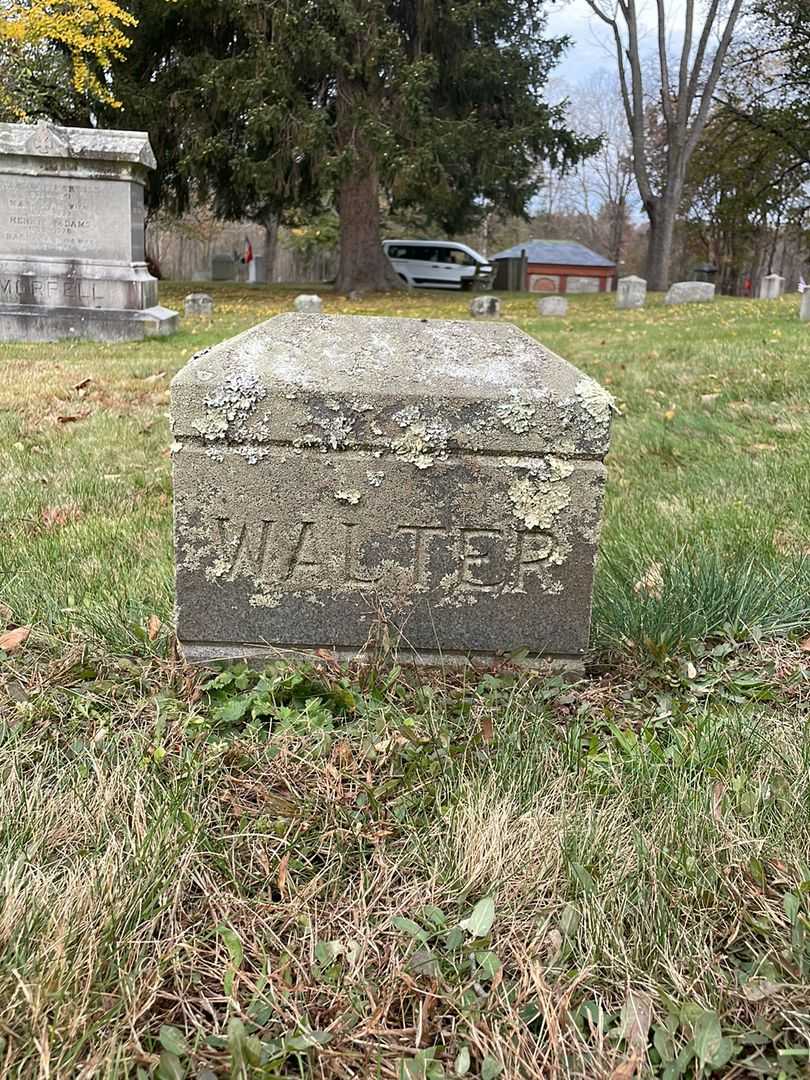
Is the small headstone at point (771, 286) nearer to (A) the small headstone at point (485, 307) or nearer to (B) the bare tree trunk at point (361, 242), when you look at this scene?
(B) the bare tree trunk at point (361, 242)

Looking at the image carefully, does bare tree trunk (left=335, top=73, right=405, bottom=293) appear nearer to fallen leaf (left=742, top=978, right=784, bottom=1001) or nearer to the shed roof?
the shed roof

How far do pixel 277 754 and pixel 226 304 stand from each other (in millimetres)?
17134

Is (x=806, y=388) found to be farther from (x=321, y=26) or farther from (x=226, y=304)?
(x=321, y=26)

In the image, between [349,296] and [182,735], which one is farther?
[349,296]

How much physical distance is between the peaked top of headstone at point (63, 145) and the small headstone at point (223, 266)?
30.8 meters

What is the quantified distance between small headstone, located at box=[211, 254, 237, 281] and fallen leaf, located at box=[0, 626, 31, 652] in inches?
1577

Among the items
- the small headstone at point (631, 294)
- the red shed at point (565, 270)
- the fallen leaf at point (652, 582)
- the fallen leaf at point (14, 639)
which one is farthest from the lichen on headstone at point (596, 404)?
the red shed at point (565, 270)

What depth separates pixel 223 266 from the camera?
39875mm

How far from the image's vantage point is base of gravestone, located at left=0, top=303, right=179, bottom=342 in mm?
10305

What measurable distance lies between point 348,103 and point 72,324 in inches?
447

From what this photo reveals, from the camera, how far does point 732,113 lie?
3047 cm

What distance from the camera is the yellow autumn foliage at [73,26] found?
50.6ft

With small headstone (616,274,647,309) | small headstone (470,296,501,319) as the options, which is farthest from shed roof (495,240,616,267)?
small headstone (470,296,501,319)

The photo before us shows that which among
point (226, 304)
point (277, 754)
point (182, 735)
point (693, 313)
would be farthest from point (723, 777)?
point (226, 304)
